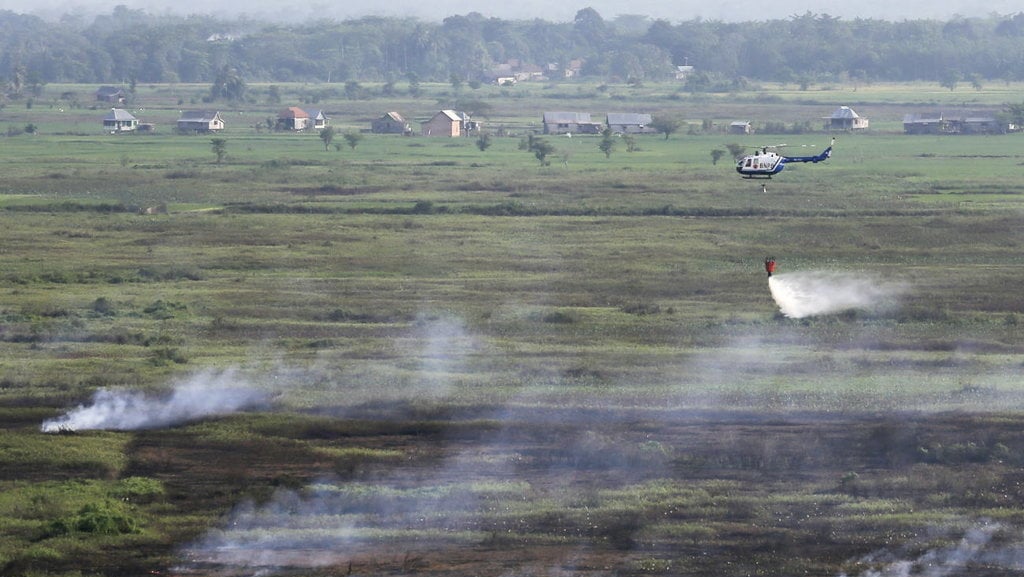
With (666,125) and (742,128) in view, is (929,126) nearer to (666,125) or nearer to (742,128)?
(742,128)

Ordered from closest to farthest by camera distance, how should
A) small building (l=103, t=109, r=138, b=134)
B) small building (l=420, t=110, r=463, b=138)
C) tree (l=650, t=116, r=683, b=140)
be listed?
1. tree (l=650, t=116, r=683, b=140)
2. small building (l=420, t=110, r=463, b=138)
3. small building (l=103, t=109, r=138, b=134)

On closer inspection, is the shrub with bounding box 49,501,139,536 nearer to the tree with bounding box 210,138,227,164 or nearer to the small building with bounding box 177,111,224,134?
the tree with bounding box 210,138,227,164

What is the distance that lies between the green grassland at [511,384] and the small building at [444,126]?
77.0m

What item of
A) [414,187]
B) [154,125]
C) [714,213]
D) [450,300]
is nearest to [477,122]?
[154,125]

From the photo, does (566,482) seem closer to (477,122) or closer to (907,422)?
(907,422)

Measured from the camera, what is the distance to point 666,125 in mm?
179125

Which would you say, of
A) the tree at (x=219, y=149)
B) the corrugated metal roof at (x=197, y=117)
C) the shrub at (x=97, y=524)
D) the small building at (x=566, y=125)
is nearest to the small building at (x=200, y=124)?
the corrugated metal roof at (x=197, y=117)

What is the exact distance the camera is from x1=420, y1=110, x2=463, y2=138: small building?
185 metres

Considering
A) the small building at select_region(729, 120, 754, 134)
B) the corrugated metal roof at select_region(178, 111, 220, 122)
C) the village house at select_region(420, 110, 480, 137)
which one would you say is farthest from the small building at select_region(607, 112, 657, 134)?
the corrugated metal roof at select_region(178, 111, 220, 122)

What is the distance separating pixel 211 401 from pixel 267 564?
16.0m

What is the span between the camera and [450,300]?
2746 inches

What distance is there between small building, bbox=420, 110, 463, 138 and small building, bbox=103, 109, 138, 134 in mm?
38623

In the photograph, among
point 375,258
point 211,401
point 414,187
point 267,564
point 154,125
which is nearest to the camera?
point 267,564

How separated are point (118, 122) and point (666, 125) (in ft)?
233
